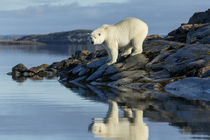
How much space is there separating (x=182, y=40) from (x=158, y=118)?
24769mm

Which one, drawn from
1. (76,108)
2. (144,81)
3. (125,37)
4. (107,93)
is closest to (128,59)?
(125,37)

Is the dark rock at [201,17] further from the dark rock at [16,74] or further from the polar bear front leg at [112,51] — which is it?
the polar bear front leg at [112,51]

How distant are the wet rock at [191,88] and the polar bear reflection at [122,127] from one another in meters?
5.13

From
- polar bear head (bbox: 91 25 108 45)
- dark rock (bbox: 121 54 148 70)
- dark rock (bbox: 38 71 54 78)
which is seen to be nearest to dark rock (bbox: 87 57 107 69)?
dark rock (bbox: 121 54 148 70)

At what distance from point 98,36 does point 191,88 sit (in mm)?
7033

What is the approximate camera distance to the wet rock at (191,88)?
1839cm

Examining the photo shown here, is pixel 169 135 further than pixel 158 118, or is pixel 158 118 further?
pixel 158 118

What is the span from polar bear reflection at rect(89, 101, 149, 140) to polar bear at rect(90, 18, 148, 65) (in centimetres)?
1179

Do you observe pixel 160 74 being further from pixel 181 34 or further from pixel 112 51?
pixel 181 34

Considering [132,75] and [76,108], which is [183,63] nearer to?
[132,75]

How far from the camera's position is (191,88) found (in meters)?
19.9

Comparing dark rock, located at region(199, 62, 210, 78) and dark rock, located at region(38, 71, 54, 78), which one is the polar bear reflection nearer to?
dark rock, located at region(199, 62, 210, 78)

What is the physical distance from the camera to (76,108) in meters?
15.6

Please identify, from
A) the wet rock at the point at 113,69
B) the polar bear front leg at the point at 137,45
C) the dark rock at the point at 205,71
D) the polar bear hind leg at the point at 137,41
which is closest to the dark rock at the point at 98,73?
the wet rock at the point at 113,69
